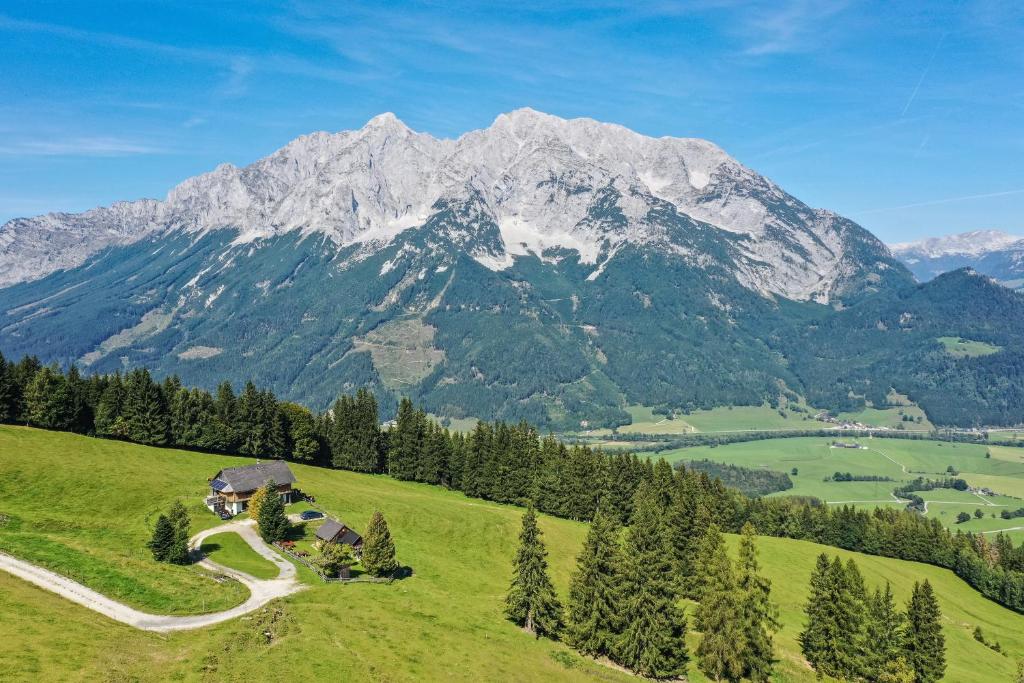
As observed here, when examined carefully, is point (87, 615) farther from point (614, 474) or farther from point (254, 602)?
point (614, 474)

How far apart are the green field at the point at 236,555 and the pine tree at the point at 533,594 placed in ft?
88.6

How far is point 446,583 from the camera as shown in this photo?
80375 mm

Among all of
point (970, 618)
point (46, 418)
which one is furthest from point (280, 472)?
point (970, 618)

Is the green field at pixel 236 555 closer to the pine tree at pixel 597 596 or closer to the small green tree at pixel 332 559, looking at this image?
the small green tree at pixel 332 559

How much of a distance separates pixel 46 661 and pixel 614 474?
344ft

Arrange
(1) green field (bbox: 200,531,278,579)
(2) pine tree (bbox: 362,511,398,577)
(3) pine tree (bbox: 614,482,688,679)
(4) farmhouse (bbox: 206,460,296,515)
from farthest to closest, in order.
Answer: (4) farmhouse (bbox: 206,460,296,515), (2) pine tree (bbox: 362,511,398,577), (1) green field (bbox: 200,531,278,579), (3) pine tree (bbox: 614,482,688,679)

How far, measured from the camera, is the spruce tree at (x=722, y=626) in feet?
224

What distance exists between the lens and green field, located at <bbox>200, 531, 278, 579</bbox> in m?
70.9

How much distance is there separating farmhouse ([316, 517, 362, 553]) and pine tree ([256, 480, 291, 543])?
15.1 feet

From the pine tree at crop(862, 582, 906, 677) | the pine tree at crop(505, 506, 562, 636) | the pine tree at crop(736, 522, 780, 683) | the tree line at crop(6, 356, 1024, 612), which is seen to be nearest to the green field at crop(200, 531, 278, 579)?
the pine tree at crop(505, 506, 562, 636)

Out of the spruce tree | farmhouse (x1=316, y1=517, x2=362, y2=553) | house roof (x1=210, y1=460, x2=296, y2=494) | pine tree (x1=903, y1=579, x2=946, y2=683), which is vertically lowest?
pine tree (x1=903, y1=579, x2=946, y2=683)


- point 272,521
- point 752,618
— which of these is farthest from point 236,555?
point 752,618

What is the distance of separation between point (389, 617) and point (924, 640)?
71.2m

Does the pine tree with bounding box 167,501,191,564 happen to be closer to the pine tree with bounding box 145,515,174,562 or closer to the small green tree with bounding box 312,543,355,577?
the pine tree with bounding box 145,515,174,562
